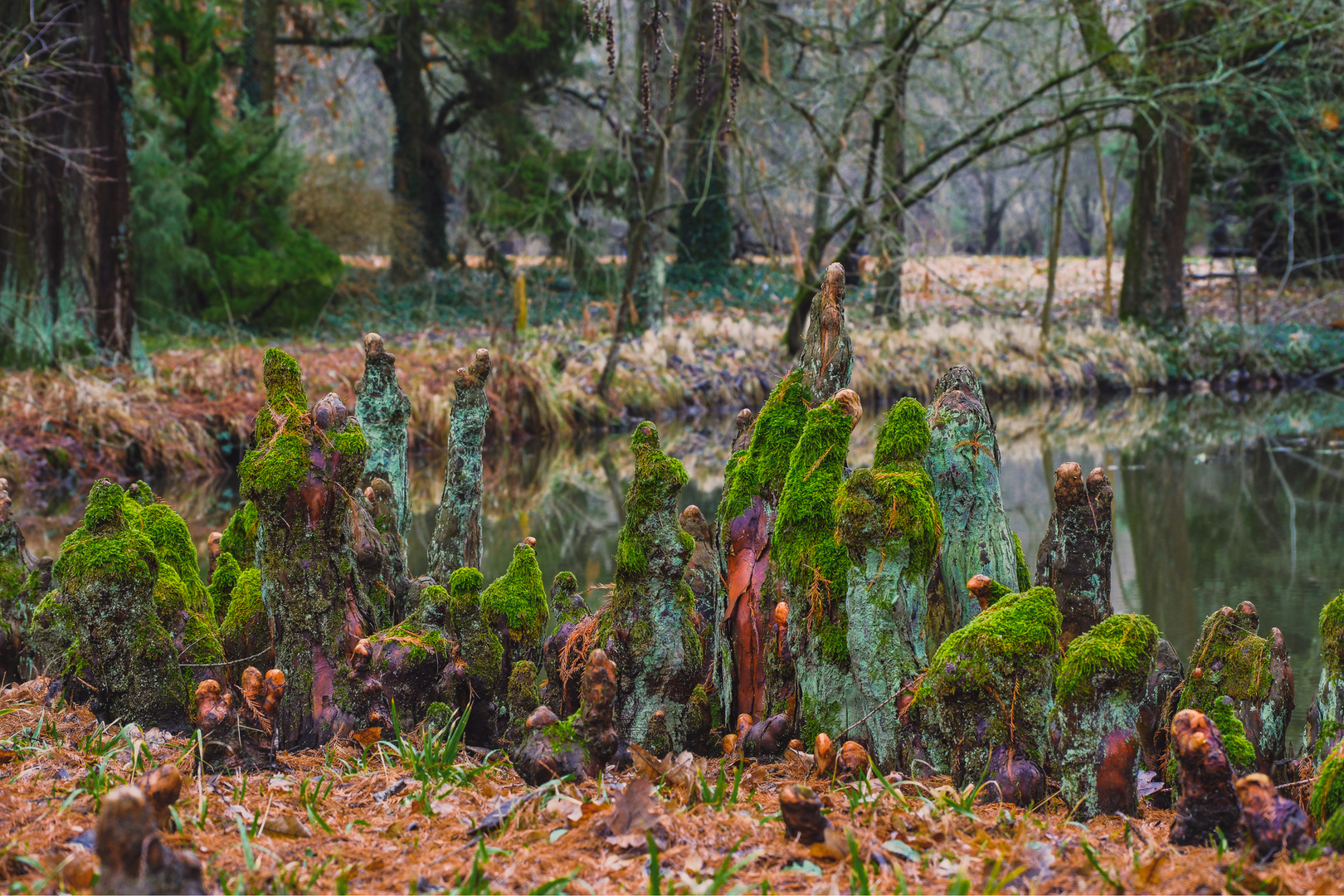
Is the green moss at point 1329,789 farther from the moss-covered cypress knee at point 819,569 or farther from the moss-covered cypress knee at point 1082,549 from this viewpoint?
the moss-covered cypress knee at point 819,569

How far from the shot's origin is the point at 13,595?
320 cm

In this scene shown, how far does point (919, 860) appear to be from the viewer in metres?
1.91

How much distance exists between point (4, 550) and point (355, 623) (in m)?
A: 1.32

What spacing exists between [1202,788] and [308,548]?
6.89 feet

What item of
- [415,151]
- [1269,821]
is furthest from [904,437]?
[415,151]

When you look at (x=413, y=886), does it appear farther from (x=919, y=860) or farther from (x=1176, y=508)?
(x=1176, y=508)

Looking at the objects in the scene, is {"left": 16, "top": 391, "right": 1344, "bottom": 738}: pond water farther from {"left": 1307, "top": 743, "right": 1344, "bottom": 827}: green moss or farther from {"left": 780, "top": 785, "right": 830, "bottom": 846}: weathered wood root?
{"left": 1307, "top": 743, "right": 1344, "bottom": 827}: green moss

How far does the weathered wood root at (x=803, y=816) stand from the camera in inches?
76.2

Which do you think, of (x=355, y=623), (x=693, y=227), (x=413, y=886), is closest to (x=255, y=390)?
(x=355, y=623)

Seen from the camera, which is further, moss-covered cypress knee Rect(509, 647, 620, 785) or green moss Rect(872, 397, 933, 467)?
green moss Rect(872, 397, 933, 467)

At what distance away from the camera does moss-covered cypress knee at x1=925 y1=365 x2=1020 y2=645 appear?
9.32 ft

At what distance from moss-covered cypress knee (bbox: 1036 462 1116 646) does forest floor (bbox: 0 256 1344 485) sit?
22.7 feet

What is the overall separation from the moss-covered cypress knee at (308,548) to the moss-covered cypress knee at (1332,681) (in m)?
2.26

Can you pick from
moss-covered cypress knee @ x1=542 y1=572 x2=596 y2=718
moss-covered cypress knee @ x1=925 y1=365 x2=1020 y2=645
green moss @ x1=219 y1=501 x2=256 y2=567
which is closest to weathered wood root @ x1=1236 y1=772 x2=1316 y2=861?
moss-covered cypress knee @ x1=925 y1=365 x2=1020 y2=645
